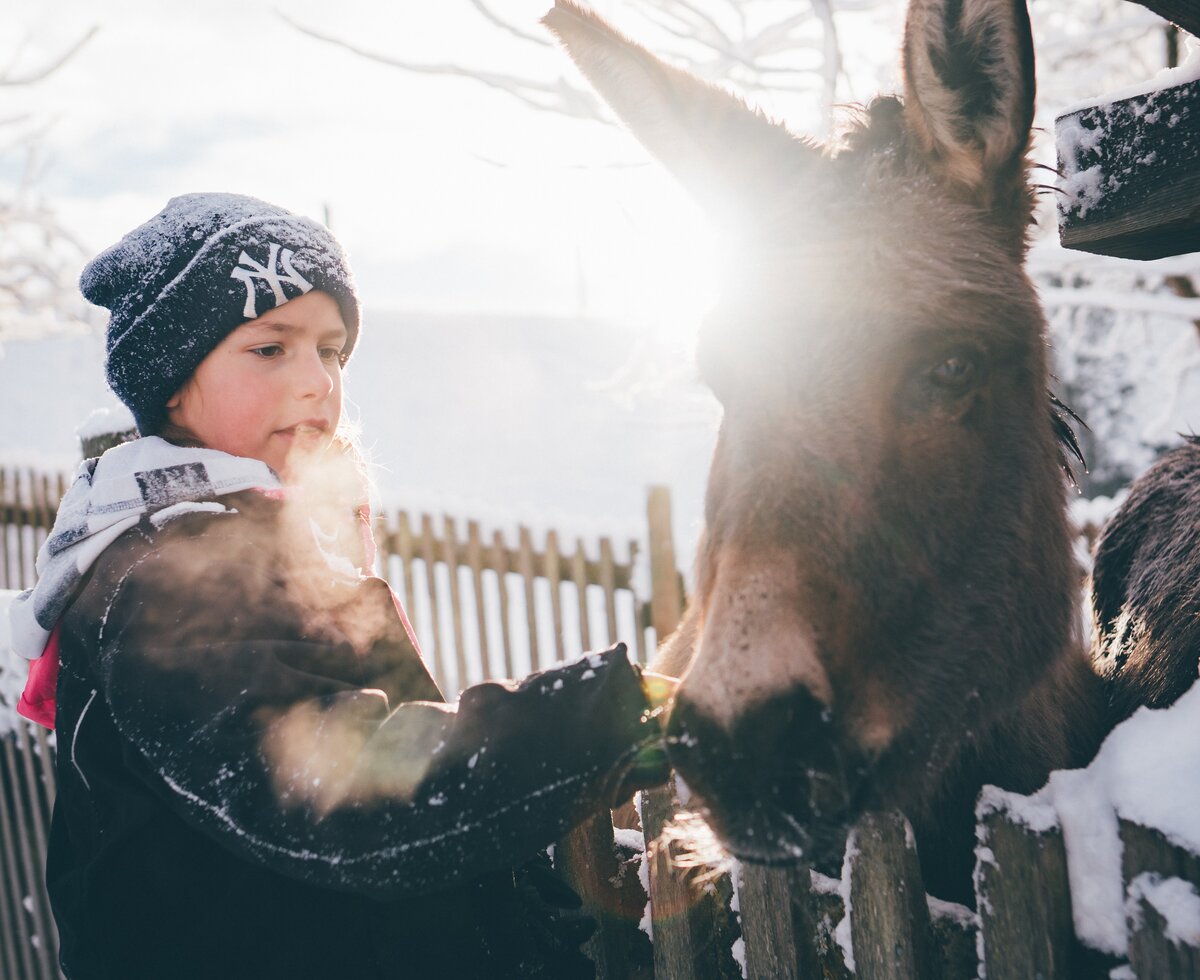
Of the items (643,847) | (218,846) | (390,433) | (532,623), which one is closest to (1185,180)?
(643,847)

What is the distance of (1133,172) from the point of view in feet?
4.75

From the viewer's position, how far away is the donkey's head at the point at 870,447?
1.24 metres

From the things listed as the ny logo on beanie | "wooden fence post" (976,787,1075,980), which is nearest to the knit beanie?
the ny logo on beanie

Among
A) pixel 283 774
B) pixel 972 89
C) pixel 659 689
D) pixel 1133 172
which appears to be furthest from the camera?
pixel 972 89

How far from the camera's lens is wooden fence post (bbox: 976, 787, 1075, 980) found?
A: 1.38m

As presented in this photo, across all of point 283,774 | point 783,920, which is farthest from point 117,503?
point 783,920

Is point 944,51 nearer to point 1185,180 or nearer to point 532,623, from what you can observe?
point 1185,180

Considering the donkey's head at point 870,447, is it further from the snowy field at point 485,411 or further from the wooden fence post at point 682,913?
the snowy field at point 485,411

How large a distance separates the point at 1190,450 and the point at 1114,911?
2.03 m

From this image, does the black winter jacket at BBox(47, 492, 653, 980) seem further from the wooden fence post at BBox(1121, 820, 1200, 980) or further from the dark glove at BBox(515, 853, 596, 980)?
the wooden fence post at BBox(1121, 820, 1200, 980)

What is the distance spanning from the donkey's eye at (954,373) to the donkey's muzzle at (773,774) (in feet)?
2.32

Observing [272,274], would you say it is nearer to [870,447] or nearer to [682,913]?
[870,447]

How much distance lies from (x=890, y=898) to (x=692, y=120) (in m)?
1.70

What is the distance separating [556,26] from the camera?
183cm
